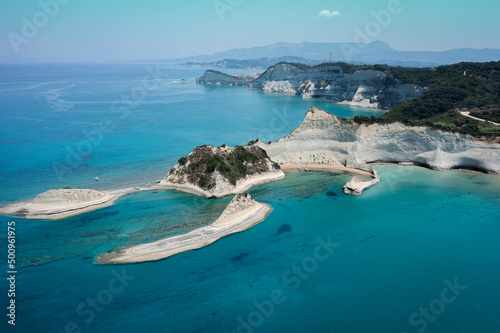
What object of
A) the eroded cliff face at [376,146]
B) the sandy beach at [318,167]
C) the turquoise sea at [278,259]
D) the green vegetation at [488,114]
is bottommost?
the turquoise sea at [278,259]

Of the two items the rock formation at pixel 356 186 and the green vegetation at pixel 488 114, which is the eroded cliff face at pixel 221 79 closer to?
the green vegetation at pixel 488 114

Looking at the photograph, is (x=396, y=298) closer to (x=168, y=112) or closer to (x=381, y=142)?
(x=381, y=142)

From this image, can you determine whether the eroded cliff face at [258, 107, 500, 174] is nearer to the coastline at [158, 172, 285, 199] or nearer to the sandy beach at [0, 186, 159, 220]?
the coastline at [158, 172, 285, 199]

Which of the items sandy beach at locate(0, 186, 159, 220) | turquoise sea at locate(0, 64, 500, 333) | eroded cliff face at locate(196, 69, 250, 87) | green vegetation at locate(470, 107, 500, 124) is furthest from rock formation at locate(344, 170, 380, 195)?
eroded cliff face at locate(196, 69, 250, 87)

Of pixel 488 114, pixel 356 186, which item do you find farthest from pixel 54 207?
pixel 488 114

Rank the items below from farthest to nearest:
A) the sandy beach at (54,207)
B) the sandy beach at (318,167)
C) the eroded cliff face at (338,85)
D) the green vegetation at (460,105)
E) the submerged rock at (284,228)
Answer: the eroded cliff face at (338,85)
the sandy beach at (318,167)
the green vegetation at (460,105)
the sandy beach at (54,207)
the submerged rock at (284,228)

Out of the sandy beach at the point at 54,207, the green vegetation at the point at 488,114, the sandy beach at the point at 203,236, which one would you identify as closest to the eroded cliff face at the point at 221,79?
the green vegetation at the point at 488,114
